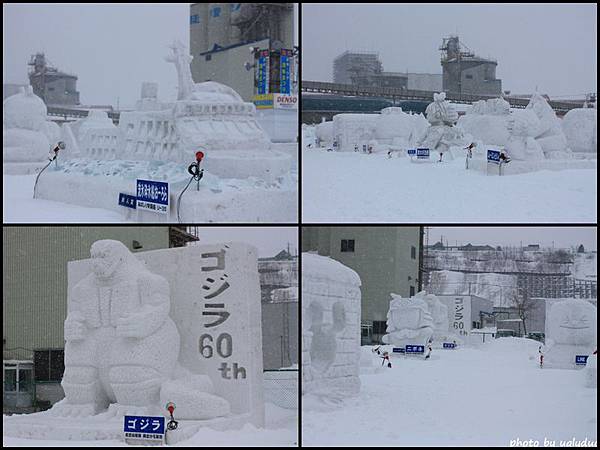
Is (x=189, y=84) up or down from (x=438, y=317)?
up

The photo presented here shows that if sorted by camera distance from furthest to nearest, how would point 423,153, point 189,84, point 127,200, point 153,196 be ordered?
1. point 423,153
2. point 189,84
3. point 127,200
4. point 153,196

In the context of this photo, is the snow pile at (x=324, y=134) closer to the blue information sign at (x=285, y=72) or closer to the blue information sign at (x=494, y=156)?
the blue information sign at (x=285, y=72)

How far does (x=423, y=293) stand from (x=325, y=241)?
2867 millimetres

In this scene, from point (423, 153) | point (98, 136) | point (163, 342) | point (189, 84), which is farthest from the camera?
point (423, 153)

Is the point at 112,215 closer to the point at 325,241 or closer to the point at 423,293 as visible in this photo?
the point at 325,241

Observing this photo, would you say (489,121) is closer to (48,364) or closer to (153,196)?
(153,196)

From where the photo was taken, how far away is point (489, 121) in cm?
696

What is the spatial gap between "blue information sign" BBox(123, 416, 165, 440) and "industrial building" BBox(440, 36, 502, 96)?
369 cm

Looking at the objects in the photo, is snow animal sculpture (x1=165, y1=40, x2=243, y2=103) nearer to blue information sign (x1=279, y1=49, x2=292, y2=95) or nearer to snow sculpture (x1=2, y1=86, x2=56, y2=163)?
blue information sign (x1=279, y1=49, x2=292, y2=95)

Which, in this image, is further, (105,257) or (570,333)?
(570,333)

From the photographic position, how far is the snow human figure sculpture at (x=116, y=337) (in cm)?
471

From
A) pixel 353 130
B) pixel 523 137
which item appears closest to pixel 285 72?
pixel 353 130

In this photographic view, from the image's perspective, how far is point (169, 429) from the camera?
14.9 feet

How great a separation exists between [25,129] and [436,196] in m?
3.22
